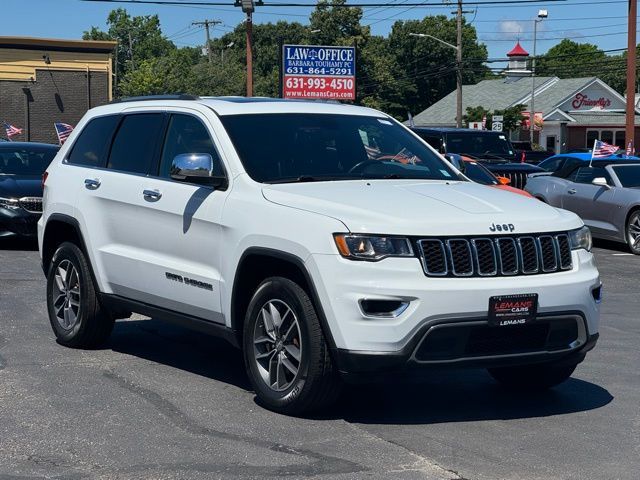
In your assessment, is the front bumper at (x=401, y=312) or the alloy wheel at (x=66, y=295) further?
the alloy wheel at (x=66, y=295)

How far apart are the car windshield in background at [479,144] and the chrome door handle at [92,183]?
17.1 m

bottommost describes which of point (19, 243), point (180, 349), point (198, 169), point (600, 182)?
point (19, 243)

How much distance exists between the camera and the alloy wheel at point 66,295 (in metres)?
8.51

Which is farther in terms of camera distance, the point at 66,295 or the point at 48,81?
the point at 48,81

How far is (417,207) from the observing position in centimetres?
629

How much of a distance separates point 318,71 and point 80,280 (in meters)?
32.8

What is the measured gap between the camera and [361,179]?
710 centimetres

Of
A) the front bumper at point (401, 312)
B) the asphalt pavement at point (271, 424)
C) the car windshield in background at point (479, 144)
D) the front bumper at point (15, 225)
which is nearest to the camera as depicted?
the asphalt pavement at point (271, 424)

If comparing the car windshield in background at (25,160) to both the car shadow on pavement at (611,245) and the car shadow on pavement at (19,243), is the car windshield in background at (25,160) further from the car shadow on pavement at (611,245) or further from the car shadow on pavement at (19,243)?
the car shadow on pavement at (611,245)

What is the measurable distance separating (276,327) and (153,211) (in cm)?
149

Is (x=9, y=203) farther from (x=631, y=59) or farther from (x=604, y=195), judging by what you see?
(x=631, y=59)

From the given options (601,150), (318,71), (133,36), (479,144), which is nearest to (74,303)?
(601,150)

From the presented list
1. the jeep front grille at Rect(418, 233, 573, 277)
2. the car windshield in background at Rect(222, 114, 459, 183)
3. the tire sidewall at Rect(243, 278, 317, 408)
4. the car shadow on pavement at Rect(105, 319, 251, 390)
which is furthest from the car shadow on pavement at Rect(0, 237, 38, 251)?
the jeep front grille at Rect(418, 233, 573, 277)

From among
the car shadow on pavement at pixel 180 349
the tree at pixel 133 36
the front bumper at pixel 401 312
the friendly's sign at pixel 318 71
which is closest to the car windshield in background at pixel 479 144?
the friendly's sign at pixel 318 71
